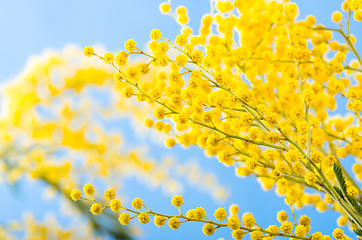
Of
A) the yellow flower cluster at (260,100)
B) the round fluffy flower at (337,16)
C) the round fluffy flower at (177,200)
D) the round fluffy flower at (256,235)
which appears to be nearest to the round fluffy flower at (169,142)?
the yellow flower cluster at (260,100)

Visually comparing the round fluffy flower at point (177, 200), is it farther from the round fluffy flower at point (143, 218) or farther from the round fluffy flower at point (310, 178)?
→ the round fluffy flower at point (310, 178)

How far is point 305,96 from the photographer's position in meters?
0.79

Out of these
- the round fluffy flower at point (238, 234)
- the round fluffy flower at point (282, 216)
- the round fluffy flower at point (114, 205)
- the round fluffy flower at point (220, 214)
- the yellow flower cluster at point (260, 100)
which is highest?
the yellow flower cluster at point (260, 100)

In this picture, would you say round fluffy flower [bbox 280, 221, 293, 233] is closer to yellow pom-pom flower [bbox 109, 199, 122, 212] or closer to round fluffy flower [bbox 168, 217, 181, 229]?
round fluffy flower [bbox 168, 217, 181, 229]

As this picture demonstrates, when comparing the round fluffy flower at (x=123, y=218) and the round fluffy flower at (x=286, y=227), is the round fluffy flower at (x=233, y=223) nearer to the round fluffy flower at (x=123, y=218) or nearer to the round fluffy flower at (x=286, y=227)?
the round fluffy flower at (x=286, y=227)

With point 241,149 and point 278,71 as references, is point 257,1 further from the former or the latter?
point 241,149

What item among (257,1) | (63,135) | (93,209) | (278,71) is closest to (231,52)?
(278,71)

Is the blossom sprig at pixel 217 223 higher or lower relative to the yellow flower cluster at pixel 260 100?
lower

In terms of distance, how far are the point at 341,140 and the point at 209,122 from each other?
0.40 metres

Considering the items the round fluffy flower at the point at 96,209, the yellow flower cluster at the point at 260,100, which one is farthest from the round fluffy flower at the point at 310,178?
the round fluffy flower at the point at 96,209

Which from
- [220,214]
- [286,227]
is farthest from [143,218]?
[286,227]

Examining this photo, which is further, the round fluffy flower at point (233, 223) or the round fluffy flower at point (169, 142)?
the round fluffy flower at point (169, 142)

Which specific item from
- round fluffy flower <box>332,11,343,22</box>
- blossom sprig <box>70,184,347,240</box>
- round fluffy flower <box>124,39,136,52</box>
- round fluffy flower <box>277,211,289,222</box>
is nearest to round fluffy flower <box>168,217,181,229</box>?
blossom sprig <box>70,184,347,240</box>

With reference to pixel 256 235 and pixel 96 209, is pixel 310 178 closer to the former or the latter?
pixel 256 235
